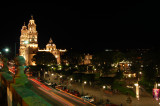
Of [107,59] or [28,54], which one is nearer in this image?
[107,59]

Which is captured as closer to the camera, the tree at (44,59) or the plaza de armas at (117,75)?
the plaza de armas at (117,75)

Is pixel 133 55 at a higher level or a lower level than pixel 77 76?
higher

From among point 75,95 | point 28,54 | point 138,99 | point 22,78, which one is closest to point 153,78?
point 138,99

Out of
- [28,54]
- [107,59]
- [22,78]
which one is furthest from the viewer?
[28,54]

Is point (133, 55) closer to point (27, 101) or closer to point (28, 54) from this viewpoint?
point (27, 101)

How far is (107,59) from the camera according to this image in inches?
1980

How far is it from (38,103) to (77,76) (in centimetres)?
3787

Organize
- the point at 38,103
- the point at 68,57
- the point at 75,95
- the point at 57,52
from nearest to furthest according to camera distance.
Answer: the point at 38,103
the point at 75,95
the point at 68,57
the point at 57,52

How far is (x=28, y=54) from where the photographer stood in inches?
3482

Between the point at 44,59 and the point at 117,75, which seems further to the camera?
the point at 44,59

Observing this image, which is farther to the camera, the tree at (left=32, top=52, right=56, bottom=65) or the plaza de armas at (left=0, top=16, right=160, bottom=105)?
the tree at (left=32, top=52, right=56, bottom=65)

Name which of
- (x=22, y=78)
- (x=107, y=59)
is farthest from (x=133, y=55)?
(x=22, y=78)

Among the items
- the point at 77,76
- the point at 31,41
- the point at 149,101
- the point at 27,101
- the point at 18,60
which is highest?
the point at 31,41

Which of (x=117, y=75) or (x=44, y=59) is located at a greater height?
(x=44, y=59)
